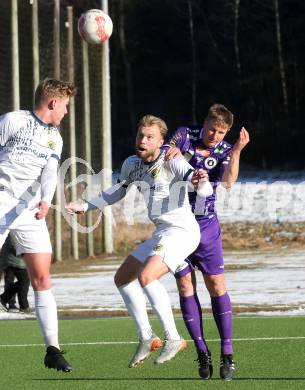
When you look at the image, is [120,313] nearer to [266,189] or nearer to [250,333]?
[250,333]

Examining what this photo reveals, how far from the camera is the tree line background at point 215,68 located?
5641 centimetres

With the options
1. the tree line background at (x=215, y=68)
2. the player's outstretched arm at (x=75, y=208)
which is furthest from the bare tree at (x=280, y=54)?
the player's outstretched arm at (x=75, y=208)

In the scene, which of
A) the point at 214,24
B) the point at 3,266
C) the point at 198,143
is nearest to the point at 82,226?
the point at 3,266

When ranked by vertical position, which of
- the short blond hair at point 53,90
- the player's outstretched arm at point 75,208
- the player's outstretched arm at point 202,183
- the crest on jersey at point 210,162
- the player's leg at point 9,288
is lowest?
the player's leg at point 9,288

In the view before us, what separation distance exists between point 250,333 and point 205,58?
1881 inches

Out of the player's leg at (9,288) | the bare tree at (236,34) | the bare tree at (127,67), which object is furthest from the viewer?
the bare tree at (127,67)

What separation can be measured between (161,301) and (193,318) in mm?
332

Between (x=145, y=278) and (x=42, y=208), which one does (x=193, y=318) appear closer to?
(x=145, y=278)

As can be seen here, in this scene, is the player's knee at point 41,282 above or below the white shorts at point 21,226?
below

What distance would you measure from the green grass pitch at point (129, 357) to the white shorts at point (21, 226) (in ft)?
3.74

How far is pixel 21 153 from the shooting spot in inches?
443

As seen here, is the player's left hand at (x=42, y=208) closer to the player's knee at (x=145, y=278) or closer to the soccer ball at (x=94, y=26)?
the player's knee at (x=145, y=278)

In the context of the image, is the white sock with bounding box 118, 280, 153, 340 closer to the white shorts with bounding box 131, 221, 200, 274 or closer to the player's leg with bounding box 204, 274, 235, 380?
the white shorts with bounding box 131, 221, 200, 274

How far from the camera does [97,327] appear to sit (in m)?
15.8
